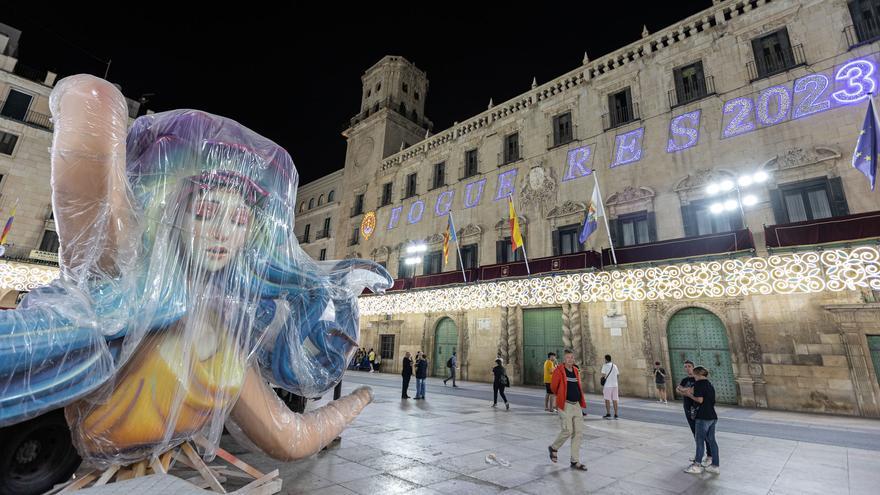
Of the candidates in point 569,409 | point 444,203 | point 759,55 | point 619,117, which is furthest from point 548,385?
point 759,55

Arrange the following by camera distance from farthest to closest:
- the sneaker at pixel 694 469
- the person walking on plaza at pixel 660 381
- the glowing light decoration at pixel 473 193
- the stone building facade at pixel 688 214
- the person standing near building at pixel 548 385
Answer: the glowing light decoration at pixel 473 193 → the person walking on plaza at pixel 660 381 → the stone building facade at pixel 688 214 → the person standing near building at pixel 548 385 → the sneaker at pixel 694 469

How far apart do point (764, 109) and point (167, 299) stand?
18.5m

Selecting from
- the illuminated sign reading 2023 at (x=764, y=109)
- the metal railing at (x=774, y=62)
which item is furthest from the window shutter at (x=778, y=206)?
the metal railing at (x=774, y=62)

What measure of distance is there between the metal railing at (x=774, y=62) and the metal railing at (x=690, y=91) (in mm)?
1284

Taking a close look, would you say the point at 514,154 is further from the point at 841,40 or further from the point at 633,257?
the point at 841,40

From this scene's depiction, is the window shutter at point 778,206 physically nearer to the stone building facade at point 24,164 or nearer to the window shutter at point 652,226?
the window shutter at point 652,226

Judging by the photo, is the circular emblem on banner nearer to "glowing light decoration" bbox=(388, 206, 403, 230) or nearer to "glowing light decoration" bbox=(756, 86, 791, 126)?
"glowing light decoration" bbox=(388, 206, 403, 230)

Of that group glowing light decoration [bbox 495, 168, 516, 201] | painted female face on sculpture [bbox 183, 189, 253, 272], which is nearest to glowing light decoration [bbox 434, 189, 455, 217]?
glowing light decoration [bbox 495, 168, 516, 201]

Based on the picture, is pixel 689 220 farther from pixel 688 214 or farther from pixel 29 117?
pixel 29 117

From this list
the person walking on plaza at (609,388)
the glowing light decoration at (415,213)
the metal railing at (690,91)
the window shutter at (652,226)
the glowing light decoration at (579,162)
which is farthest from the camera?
the glowing light decoration at (415,213)

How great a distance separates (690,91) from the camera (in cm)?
1585

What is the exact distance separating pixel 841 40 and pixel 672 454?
15.7 m

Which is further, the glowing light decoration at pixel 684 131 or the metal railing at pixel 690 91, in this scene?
the metal railing at pixel 690 91

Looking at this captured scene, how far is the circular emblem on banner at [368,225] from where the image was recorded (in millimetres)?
27177
